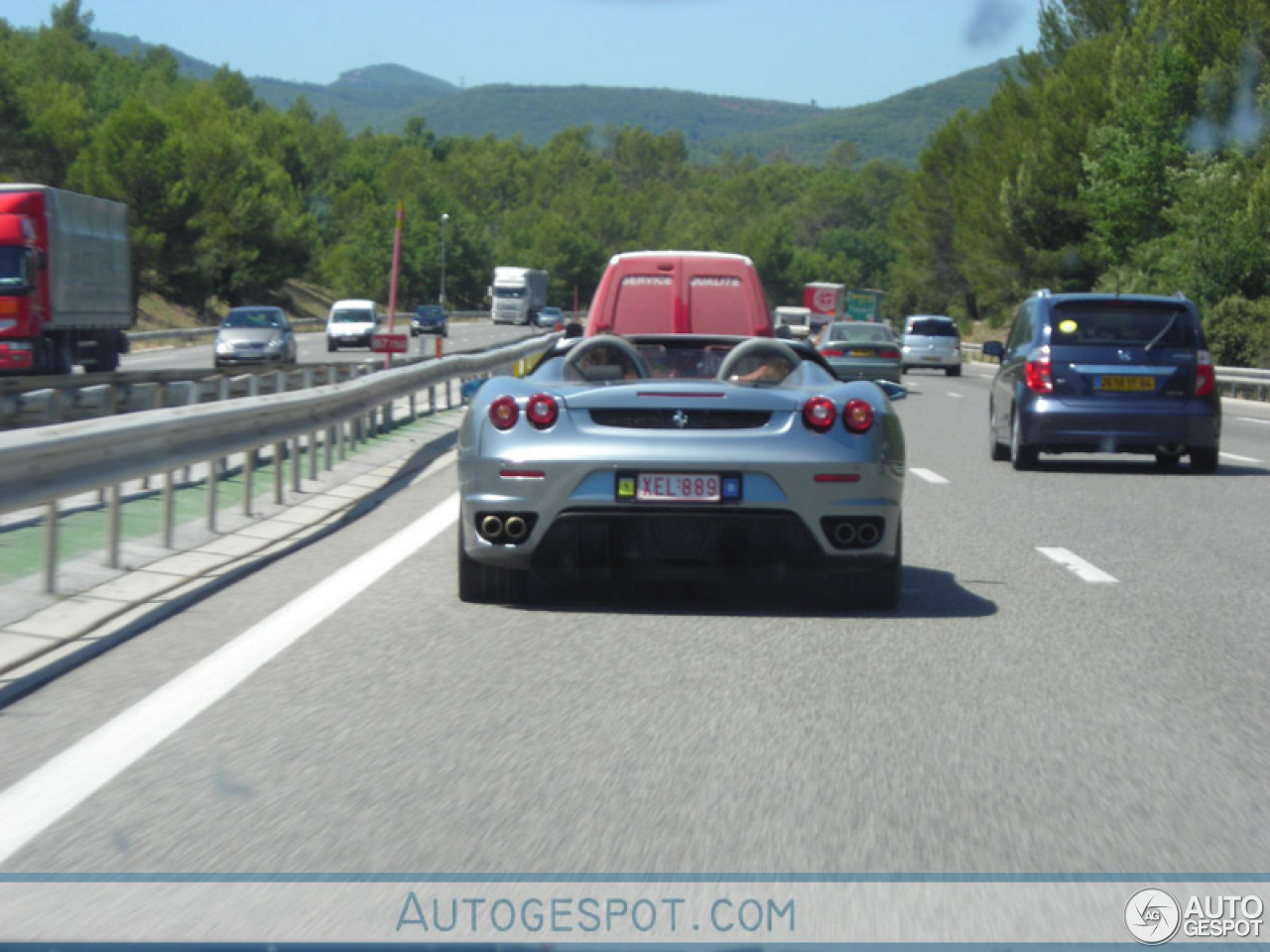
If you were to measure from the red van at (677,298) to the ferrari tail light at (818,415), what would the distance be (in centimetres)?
984

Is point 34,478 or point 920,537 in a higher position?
point 34,478

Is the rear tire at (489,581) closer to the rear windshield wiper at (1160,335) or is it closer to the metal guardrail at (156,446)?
the metal guardrail at (156,446)

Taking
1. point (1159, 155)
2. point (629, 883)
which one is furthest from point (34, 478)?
point (1159, 155)

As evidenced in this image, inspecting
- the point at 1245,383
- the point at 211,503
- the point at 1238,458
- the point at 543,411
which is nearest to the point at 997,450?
the point at 1238,458

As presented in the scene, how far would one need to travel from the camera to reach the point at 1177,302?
1745 centimetres

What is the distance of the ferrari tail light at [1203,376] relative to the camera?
1714 centimetres

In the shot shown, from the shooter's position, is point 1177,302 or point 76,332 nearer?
point 1177,302

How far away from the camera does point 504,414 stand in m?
8.22

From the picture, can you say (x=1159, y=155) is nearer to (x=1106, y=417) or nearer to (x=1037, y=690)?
(x=1106, y=417)

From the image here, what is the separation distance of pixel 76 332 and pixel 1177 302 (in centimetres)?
2214

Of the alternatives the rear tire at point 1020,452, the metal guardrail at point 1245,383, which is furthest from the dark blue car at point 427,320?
the rear tire at point 1020,452

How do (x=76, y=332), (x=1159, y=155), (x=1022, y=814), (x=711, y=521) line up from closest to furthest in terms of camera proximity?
(x=1022, y=814) < (x=711, y=521) < (x=76, y=332) < (x=1159, y=155)

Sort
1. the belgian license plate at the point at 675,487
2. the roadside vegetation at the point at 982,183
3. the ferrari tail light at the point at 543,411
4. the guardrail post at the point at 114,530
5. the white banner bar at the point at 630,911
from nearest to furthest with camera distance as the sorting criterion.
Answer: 1. the white banner bar at the point at 630,911
2. the belgian license plate at the point at 675,487
3. the ferrari tail light at the point at 543,411
4. the guardrail post at the point at 114,530
5. the roadside vegetation at the point at 982,183

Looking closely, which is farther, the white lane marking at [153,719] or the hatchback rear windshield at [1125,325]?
the hatchback rear windshield at [1125,325]
